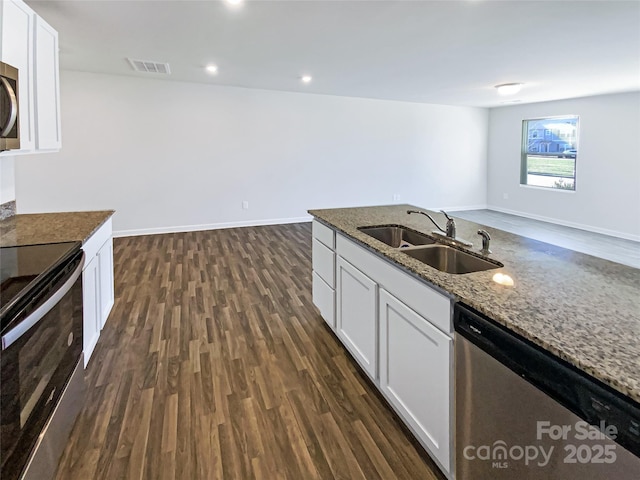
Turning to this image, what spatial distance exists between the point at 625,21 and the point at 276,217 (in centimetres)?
539

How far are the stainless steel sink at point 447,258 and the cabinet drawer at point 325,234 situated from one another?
70 cm

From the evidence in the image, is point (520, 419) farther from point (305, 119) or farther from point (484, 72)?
point (305, 119)

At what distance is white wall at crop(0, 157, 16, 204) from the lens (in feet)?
7.93

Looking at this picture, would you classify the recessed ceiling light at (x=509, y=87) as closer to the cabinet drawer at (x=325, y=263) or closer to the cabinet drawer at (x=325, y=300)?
the cabinet drawer at (x=325, y=263)

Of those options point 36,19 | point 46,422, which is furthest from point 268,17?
point 46,422

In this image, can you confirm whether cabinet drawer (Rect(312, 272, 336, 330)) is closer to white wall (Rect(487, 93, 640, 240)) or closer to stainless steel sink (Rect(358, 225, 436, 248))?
stainless steel sink (Rect(358, 225, 436, 248))

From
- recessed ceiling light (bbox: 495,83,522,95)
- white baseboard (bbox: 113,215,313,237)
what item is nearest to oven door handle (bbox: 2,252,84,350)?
white baseboard (bbox: 113,215,313,237)

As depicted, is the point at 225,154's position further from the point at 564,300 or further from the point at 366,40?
the point at 564,300

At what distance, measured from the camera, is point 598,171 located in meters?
6.73

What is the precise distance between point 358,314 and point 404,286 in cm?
61

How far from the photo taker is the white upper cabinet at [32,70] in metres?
1.95

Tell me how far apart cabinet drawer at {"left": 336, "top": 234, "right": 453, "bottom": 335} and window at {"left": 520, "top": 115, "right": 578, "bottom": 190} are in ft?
22.6

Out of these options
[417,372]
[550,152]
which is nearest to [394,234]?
[417,372]

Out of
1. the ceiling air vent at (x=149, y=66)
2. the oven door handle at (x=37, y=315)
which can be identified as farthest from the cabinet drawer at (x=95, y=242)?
the ceiling air vent at (x=149, y=66)
